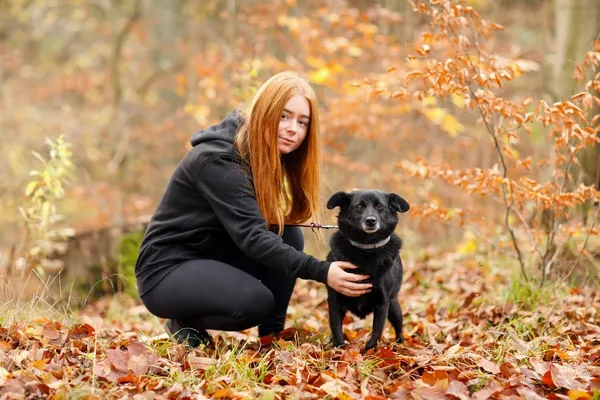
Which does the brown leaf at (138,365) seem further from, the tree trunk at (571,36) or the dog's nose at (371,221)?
the tree trunk at (571,36)

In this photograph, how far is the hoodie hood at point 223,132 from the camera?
345cm

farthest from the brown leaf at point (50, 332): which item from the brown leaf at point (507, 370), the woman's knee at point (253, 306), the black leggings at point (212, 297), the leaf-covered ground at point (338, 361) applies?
the brown leaf at point (507, 370)

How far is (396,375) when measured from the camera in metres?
2.91

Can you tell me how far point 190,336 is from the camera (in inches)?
141

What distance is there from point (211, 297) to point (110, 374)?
33.1 inches

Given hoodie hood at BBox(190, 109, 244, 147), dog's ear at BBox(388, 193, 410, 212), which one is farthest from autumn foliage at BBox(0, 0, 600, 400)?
hoodie hood at BBox(190, 109, 244, 147)

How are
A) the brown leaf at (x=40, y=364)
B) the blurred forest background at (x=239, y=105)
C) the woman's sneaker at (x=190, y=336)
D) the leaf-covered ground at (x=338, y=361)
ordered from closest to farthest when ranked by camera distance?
the leaf-covered ground at (x=338, y=361) → the brown leaf at (x=40, y=364) → the woman's sneaker at (x=190, y=336) → the blurred forest background at (x=239, y=105)

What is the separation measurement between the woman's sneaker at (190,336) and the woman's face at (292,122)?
47.4 inches

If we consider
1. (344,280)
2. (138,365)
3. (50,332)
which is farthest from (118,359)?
(344,280)

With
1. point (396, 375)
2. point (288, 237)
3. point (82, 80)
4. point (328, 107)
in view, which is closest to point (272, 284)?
point (288, 237)

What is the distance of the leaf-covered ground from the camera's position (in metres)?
2.50

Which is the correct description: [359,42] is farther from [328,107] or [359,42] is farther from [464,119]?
[464,119]

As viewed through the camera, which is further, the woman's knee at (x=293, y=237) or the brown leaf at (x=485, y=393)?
the woman's knee at (x=293, y=237)

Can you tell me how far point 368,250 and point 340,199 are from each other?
0.33 meters
